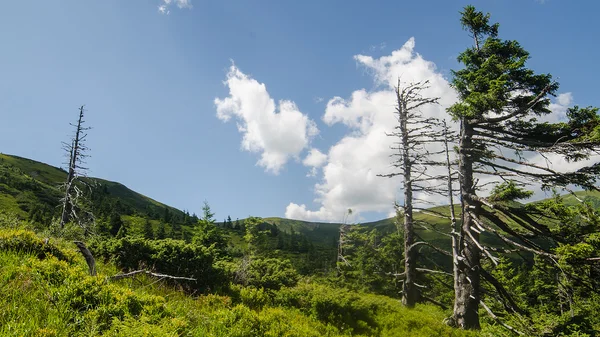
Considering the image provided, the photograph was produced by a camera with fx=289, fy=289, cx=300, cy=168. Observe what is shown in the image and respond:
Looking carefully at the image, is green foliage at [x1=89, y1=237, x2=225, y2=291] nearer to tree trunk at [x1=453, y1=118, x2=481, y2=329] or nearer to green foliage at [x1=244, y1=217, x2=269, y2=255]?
tree trunk at [x1=453, y1=118, x2=481, y2=329]

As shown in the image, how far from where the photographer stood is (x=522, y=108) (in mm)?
12312

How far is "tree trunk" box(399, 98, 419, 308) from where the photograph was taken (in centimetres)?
1820

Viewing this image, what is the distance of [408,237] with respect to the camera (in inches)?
736

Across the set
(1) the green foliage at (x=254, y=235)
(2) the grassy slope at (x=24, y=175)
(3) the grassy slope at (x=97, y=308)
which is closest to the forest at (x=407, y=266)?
(3) the grassy slope at (x=97, y=308)

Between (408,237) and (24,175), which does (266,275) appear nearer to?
(408,237)

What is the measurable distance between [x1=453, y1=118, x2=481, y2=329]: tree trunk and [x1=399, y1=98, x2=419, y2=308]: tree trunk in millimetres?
4574

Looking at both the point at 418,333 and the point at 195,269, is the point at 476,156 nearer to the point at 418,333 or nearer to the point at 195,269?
the point at 418,333

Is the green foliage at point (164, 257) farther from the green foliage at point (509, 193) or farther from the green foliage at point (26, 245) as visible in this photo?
the green foliage at point (509, 193)

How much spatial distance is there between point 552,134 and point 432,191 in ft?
23.6

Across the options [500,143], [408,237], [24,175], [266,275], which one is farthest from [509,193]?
[24,175]

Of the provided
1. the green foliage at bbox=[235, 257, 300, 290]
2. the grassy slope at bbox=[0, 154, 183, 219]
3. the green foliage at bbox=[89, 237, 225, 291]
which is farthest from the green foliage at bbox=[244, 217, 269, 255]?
the grassy slope at bbox=[0, 154, 183, 219]

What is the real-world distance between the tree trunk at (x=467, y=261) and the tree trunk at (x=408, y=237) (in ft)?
15.0

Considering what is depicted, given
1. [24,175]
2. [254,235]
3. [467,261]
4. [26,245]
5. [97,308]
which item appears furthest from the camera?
[24,175]

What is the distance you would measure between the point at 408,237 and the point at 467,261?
17.7 ft
